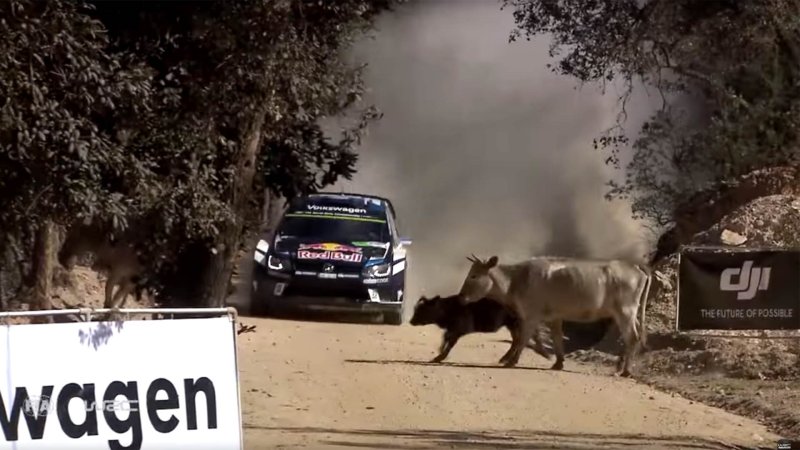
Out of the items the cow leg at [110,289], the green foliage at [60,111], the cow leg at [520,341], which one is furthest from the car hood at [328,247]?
the green foliage at [60,111]

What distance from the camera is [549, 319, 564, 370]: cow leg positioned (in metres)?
17.2

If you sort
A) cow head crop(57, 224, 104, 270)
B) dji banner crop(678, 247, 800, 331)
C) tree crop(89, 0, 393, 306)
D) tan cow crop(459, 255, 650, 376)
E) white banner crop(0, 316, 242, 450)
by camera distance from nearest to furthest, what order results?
white banner crop(0, 316, 242, 450)
tree crop(89, 0, 393, 306)
dji banner crop(678, 247, 800, 331)
cow head crop(57, 224, 104, 270)
tan cow crop(459, 255, 650, 376)

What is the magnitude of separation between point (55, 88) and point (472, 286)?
26.4ft

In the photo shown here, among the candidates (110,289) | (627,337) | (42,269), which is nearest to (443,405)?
(627,337)

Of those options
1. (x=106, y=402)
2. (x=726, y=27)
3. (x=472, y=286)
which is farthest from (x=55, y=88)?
(x=726, y=27)

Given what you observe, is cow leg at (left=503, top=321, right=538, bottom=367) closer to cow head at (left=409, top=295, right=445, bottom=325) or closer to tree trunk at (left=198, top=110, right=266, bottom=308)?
cow head at (left=409, top=295, right=445, bottom=325)

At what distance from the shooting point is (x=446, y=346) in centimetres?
1761

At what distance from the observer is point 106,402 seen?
8.66m

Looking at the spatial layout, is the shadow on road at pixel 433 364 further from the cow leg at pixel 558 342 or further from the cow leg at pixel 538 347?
the cow leg at pixel 538 347

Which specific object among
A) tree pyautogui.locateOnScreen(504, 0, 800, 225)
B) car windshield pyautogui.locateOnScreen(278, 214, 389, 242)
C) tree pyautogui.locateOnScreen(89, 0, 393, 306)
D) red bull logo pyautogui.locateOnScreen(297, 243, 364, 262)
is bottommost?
red bull logo pyautogui.locateOnScreen(297, 243, 364, 262)

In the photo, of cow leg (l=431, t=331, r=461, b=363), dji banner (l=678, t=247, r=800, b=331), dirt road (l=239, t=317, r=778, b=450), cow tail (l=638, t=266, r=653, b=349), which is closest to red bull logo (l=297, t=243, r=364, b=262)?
dirt road (l=239, t=317, r=778, b=450)

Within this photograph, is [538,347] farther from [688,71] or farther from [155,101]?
[155,101]

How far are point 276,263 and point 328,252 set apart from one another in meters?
0.84

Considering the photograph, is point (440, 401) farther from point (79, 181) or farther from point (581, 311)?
point (79, 181)
